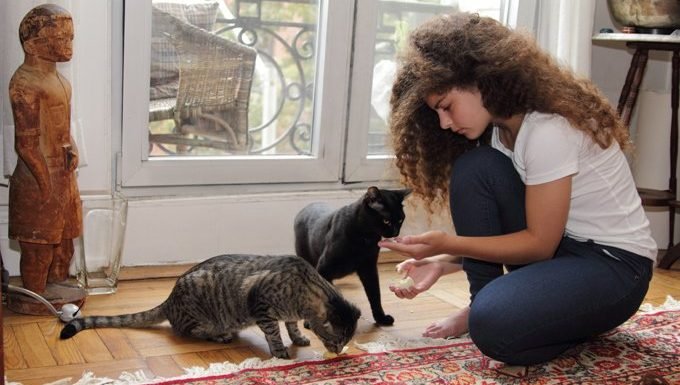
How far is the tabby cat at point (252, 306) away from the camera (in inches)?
80.2

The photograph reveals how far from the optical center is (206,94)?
9.39 feet

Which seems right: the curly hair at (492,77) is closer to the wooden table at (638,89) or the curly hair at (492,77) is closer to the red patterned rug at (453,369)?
the red patterned rug at (453,369)

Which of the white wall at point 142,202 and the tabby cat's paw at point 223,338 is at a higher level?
the white wall at point 142,202

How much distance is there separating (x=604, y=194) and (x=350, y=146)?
48.5 inches

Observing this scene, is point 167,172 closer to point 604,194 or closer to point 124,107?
point 124,107

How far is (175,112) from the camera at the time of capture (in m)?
2.84

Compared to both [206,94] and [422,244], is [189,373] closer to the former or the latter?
[422,244]

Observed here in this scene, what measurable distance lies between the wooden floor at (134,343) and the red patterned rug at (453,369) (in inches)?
3.4

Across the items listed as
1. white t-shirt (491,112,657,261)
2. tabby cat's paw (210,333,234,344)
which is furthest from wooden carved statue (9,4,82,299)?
white t-shirt (491,112,657,261)

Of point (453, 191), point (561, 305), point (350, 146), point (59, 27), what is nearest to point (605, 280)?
point (561, 305)

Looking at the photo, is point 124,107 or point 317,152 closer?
point 124,107

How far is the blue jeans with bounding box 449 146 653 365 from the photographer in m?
1.93

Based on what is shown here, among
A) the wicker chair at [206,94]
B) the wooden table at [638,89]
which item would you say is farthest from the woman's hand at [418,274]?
the wooden table at [638,89]

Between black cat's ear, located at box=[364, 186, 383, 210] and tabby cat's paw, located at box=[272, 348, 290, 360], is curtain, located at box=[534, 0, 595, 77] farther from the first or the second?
tabby cat's paw, located at box=[272, 348, 290, 360]
